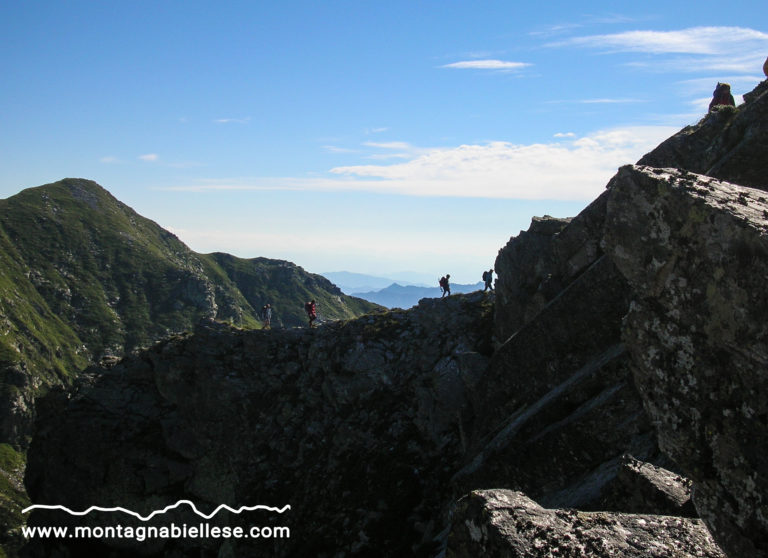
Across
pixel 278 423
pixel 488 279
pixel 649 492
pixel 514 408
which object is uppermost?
pixel 488 279

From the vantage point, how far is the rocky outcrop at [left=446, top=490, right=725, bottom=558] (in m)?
7.36

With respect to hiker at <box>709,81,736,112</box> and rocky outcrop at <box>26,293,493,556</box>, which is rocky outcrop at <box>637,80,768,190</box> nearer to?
hiker at <box>709,81,736,112</box>

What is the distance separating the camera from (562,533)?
25.2ft

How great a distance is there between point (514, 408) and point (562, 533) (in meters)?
19.0

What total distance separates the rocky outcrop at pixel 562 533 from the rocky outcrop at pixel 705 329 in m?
1.38

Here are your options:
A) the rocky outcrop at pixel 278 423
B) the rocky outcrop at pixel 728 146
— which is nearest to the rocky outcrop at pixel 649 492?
the rocky outcrop at pixel 728 146

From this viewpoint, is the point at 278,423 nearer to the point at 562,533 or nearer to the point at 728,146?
the point at 728,146

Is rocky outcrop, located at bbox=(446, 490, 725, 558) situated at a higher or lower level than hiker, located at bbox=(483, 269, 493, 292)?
lower

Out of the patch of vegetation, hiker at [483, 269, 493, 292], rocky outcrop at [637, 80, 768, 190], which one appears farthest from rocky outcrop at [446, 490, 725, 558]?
the patch of vegetation

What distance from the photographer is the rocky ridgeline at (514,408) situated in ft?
20.4

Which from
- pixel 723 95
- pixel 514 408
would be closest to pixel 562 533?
pixel 514 408

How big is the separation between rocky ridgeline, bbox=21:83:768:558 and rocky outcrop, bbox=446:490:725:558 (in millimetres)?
33

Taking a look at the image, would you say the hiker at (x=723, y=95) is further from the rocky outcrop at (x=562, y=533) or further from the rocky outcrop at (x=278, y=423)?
the rocky outcrop at (x=562, y=533)

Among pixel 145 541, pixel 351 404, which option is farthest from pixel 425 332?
pixel 145 541
